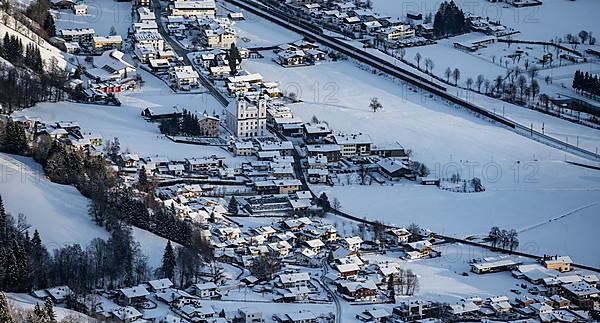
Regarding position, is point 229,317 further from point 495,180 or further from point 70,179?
point 495,180

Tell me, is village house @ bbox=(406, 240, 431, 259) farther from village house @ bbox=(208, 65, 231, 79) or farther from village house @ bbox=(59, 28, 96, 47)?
village house @ bbox=(59, 28, 96, 47)

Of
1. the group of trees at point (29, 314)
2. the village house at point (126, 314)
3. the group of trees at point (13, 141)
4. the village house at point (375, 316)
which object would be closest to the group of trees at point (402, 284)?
the village house at point (375, 316)

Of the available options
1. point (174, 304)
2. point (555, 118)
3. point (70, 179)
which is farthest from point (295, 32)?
point (174, 304)

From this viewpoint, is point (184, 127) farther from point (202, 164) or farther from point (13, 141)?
point (13, 141)

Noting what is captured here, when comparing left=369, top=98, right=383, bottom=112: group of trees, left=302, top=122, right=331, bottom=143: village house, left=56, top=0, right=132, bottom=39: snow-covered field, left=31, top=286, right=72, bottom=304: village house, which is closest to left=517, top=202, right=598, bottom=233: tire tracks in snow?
left=302, top=122, right=331, bottom=143: village house

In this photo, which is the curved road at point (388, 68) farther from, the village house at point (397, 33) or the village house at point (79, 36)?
the village house at point (79, 36)
